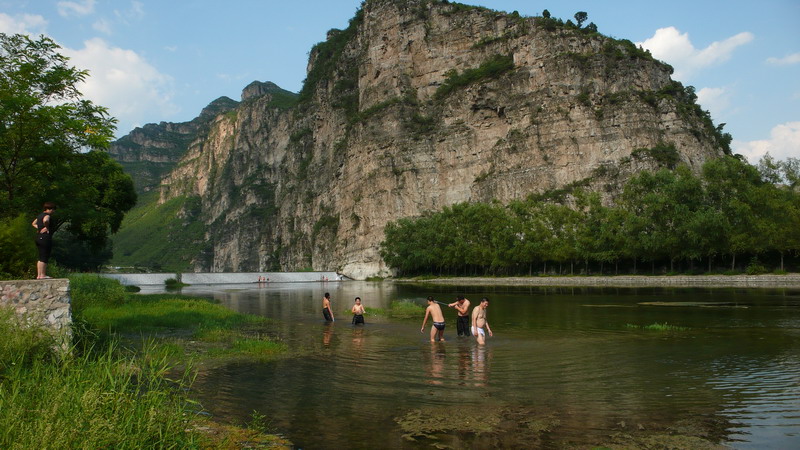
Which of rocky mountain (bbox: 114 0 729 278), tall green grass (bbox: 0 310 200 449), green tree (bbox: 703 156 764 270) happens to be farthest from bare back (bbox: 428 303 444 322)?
rocky mountain (bbox: 114 0 729 278)

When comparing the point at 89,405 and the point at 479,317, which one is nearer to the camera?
the point at 89,405

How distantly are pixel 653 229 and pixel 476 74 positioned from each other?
244ft

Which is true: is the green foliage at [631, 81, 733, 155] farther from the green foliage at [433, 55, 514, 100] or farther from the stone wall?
the stone wall

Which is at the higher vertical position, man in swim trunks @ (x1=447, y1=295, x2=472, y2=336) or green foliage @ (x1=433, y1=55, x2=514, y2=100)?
green foliage @ (x1=433, y1=55, x2=514, y2=100)

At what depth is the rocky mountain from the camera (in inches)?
4471

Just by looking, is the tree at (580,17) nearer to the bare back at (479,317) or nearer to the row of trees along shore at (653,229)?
the row of trees along shore at (653,229)

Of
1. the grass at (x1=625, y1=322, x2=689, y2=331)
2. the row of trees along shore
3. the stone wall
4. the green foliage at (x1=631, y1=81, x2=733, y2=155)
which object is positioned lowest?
the grass at (x1=625, y1=322, x2=689, y2=331)

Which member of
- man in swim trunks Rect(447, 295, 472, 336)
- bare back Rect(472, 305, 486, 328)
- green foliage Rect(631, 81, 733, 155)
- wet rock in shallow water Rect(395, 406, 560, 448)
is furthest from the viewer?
green foliage Rect(631, 81, 733, 155)

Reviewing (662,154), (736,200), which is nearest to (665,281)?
(736,200)

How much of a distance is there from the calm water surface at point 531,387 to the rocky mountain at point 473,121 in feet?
311

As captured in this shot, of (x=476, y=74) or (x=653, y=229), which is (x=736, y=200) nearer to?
(x=653, y=229)

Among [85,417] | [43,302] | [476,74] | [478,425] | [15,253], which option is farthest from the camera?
[476,74]

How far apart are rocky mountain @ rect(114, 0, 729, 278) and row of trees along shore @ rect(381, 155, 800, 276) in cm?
1269

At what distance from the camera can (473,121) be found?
134125mm
